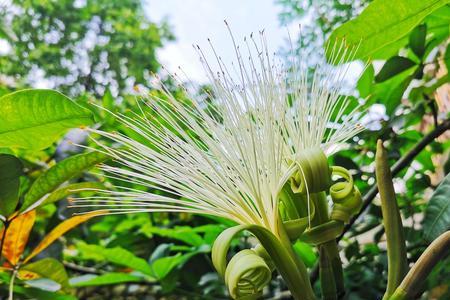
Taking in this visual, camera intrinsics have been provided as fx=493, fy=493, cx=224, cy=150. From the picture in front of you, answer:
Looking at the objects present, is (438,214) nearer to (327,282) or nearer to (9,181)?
(327,282)

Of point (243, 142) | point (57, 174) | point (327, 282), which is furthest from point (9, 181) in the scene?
point (327, 282)

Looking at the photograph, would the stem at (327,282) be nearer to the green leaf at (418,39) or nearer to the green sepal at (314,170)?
the green sepal at (314,170)

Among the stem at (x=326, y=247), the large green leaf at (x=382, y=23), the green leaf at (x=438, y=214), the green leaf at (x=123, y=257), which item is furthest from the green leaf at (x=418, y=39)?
the green leaf at (x=123, y=257)

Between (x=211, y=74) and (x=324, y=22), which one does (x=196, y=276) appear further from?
(x=324, y=22)

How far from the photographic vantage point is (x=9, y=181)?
650mm

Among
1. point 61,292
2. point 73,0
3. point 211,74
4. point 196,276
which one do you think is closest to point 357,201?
point 211,74

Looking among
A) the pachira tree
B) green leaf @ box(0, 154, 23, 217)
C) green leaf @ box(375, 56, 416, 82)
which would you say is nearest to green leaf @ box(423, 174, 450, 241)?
the pachira tree

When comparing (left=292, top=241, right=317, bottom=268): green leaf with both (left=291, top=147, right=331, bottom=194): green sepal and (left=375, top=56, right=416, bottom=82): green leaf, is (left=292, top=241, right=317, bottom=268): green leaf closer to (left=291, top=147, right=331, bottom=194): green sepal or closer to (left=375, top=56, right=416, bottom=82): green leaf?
(left=375, top=56, right=416, bottom=82): green leaf

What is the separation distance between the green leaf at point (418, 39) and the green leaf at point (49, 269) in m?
0.69

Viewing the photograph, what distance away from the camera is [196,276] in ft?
3.71

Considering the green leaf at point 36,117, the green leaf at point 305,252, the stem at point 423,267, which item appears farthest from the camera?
the green leaf at point 305,252

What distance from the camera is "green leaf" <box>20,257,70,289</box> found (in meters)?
0.78

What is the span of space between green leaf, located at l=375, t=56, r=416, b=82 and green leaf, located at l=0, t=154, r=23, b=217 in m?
0.58

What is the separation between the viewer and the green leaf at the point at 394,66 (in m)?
0.81
